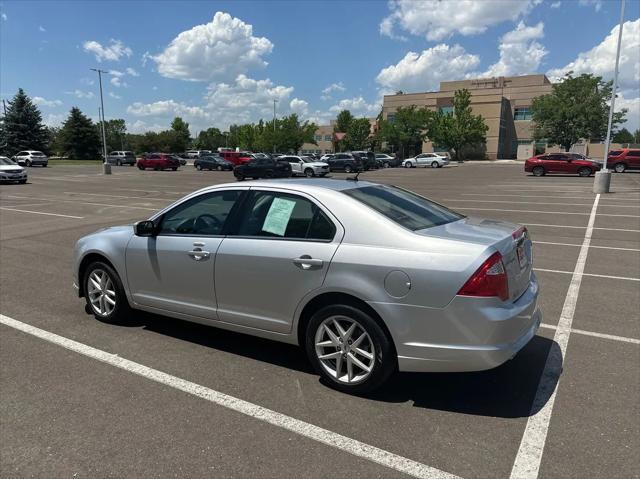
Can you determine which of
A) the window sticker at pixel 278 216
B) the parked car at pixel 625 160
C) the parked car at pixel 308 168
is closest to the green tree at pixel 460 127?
the parked car at pixel 625 160

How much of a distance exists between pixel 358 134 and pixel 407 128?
15.4 meters

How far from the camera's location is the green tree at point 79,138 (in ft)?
237

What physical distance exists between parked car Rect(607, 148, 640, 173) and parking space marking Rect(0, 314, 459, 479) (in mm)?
39705

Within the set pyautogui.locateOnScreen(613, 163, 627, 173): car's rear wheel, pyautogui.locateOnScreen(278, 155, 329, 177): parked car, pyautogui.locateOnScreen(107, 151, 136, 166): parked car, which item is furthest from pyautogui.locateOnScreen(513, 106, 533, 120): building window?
pyautogui.locateOnScreen(107, 151, 136, 166): parked car

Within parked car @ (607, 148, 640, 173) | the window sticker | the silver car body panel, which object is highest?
parked car @ (607, 148, 640, 173)

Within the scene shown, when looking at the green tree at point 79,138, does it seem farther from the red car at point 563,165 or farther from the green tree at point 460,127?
the red car at point 563,165

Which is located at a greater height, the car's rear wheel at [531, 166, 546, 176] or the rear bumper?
the car's rear wheel at [531, 166, 546, 176]

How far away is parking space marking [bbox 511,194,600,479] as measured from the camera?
2.65 m

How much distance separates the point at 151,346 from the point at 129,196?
719 inches

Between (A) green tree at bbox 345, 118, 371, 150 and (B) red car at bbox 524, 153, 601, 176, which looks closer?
(B) red car at bbox 524, 153, 601, 176

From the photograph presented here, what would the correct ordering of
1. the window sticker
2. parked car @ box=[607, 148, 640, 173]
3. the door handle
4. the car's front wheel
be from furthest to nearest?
1. parked car @ box=[607, 148, 640, 173]
2. the window sticker
3. the door handle
4. the car's front wheel

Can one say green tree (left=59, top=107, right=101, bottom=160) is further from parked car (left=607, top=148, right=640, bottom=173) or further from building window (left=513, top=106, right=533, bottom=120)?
building window (left=513, top=106, right=533, bottom=120)

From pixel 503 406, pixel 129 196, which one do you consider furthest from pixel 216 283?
pixel 129 196

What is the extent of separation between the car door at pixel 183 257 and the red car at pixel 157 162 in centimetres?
4470
